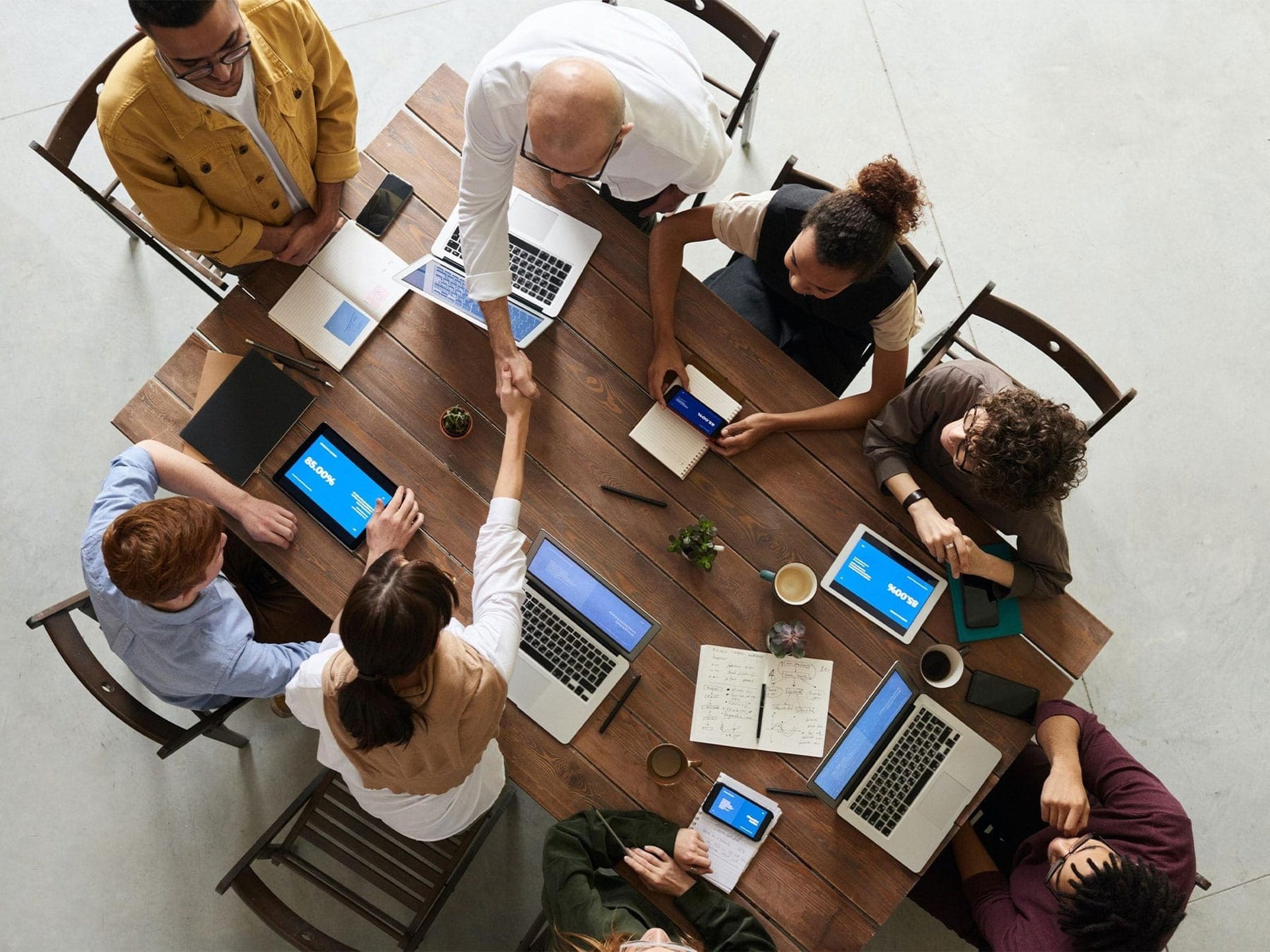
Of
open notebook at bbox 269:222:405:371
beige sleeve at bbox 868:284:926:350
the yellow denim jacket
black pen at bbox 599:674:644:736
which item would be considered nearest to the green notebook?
beige sleeve at bbox 868:284:926:350

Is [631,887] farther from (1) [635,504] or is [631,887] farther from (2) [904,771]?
(1) [635,504]

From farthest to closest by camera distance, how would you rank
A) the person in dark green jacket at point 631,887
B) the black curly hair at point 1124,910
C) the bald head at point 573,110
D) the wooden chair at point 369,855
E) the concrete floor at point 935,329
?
the concrete floor at point 935,329 → the wooden chair at point 369,855 → the person in dark green jacket at point 631,887 → the black curly hair at point 1124,910 → the bald head at point 573,110

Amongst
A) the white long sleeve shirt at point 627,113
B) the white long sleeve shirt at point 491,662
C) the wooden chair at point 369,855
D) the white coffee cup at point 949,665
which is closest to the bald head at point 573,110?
the white long sleeve shirt at point 627,113

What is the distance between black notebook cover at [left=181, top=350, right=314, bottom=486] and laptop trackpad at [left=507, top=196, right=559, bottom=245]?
68 cm

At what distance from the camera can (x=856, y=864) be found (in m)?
1.95

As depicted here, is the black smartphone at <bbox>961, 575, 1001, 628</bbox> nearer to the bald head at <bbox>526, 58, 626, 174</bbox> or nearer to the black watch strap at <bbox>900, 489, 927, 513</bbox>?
the black watch strap at <bbox>900, 489, 927, 513</bbox>

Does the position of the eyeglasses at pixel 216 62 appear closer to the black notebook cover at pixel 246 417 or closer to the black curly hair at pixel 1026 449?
the black notebook cover at pixel 246 417

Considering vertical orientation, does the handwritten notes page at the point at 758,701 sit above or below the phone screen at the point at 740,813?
above

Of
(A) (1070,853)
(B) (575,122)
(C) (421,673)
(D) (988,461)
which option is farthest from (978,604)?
(B) (575,122)

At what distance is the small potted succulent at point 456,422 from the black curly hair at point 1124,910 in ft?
5.57

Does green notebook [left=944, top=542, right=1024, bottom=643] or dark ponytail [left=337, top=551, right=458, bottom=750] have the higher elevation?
green notebook [left=944, top=542, right=1024, bottom=643]

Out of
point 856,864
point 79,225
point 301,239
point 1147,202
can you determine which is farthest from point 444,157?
point 1147,202

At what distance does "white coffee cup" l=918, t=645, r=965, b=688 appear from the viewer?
199cm

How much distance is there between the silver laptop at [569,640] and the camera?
6.51ft
